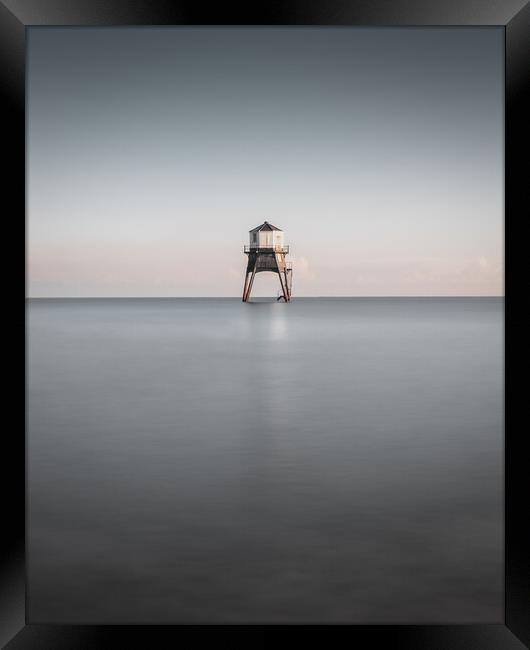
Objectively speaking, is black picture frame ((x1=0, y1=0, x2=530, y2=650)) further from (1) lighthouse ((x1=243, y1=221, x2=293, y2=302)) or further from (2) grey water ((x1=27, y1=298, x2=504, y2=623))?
(1) lighthouse ((x1=243, y1=221, x2=293, y2=302))

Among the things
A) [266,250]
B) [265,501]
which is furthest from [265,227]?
[265,501]

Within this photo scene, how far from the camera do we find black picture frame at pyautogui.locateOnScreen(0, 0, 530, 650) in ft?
8.51

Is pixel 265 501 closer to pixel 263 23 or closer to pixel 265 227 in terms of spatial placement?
pixel 263 23

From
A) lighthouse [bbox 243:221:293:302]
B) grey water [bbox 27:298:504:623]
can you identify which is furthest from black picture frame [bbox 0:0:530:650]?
lighthouse [bbox 243:221:293:302]

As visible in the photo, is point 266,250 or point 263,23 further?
point 266,250

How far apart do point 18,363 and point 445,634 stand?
1.87 metres

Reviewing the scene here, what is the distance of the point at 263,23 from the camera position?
2.73 metres

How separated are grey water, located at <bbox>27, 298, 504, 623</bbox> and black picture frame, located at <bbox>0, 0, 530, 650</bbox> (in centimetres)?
53

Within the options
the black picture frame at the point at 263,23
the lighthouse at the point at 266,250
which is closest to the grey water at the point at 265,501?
the black picture frame at the point at 263,23

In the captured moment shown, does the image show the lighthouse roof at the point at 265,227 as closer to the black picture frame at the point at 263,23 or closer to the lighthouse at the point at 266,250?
the lighthouse at the point at 266,250

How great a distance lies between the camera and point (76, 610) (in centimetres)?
313

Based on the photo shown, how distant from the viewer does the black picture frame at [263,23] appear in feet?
8.51

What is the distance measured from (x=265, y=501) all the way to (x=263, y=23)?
10.8 feet

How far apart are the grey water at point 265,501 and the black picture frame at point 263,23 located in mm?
531
